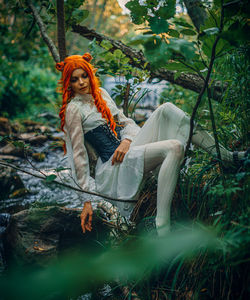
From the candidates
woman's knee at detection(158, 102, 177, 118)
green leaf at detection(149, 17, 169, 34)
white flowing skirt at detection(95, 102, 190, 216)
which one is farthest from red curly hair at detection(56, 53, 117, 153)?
green leaf at detection(149, 17, 169, 34)

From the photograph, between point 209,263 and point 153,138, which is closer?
point 209,263

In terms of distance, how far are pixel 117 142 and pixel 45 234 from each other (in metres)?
1.13

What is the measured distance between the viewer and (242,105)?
2.09 metres

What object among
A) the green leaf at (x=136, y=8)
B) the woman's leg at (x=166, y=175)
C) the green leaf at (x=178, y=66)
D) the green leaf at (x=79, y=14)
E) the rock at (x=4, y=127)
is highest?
the green leaf at (x=79, y=14)

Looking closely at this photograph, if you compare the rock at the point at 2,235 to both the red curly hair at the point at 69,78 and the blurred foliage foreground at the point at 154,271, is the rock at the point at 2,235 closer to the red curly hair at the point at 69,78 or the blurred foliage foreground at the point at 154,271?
the blurred foliage foreground at the point at 154,271

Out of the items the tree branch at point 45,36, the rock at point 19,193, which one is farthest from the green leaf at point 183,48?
the rock at point 19,193

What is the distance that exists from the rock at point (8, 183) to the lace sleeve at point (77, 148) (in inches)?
74.2

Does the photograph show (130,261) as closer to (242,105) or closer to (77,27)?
(242,105)

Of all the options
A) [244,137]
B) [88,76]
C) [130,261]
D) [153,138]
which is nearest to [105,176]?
[153,138]

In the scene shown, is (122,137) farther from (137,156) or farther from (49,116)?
(49,116)

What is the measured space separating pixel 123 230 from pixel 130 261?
1763 millimetres

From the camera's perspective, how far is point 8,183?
377 cm

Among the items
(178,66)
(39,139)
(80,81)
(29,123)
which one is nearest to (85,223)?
(80,81)

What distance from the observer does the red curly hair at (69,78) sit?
225 centimetres
